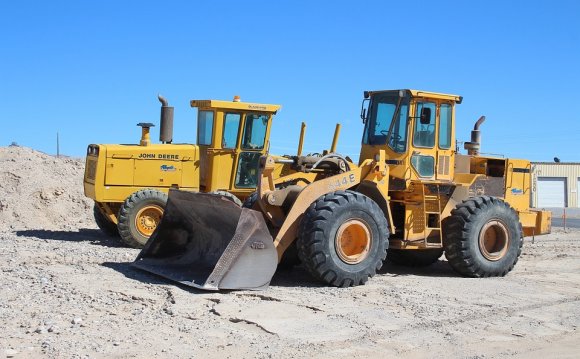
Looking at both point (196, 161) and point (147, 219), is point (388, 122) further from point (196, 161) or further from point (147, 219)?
point (147, 219)

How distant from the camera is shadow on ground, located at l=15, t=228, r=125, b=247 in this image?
15133mm

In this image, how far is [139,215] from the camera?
1405 cm

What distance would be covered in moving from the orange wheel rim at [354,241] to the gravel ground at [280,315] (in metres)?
0.42

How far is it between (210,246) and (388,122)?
10.6 ft

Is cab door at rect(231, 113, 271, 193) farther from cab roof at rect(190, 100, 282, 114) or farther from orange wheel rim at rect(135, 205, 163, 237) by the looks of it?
orange wheel rim at rect(135, 205, 163, 237)

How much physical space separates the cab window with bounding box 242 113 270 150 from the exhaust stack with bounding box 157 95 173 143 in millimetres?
1602

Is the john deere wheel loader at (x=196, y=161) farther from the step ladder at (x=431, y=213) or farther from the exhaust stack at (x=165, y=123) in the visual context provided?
the step ladder at (x=431, y=213)

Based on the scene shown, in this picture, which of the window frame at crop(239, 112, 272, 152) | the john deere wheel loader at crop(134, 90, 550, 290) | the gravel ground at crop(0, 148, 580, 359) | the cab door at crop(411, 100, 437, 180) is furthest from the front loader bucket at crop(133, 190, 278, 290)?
the window frame at crop(239, 112, 272, 152)

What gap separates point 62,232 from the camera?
56.5 ft

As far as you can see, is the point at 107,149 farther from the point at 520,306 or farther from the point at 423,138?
the point at 520,306

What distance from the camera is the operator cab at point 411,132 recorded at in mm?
11539

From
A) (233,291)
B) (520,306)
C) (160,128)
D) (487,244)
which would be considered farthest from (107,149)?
(520,306)

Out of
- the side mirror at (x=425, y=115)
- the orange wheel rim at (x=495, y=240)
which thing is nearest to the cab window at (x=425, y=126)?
the side mirror at (x=425, y=115)

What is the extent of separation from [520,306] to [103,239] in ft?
29.6
